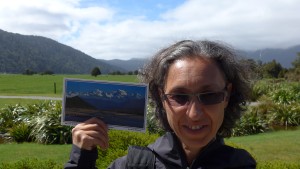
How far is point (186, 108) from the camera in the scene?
1990mm

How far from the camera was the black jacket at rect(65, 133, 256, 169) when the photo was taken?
1.98 metres

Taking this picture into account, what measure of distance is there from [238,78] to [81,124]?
2.76 ft

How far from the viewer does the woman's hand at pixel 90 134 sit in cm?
199

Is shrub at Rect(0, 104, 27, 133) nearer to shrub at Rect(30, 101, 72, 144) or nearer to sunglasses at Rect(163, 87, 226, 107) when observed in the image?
shrub at Rect(30, 101, 72, 144)

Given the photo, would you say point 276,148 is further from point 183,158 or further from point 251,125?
point 183,158

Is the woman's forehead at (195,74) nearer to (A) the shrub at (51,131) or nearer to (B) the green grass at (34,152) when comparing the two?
(B) the green grass at (34,152)

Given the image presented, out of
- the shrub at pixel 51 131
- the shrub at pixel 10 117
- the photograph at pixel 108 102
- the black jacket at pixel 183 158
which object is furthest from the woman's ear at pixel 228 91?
the shrub at pixel 10 117

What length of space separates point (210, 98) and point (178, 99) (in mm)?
145

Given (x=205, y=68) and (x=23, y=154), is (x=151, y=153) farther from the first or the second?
(x=23, y=154)

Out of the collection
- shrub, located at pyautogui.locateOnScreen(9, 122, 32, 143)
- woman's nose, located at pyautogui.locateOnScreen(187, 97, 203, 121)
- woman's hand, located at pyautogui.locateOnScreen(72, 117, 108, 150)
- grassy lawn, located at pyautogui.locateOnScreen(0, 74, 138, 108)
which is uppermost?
woman's nose, located at pyautogui.locateOnScreen(187, 97, 203, 121)

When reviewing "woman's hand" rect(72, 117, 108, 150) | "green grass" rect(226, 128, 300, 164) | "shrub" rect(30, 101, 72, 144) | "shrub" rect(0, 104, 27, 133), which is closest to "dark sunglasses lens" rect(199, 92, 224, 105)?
"woman's hand" rect(72, 117, 108, 150)

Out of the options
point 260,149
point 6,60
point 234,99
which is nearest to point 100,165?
point 234,99

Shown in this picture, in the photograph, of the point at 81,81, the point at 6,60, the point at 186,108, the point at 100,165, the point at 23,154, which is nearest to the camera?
the point at 186,108

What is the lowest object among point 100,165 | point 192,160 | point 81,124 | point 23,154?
point 23,154
